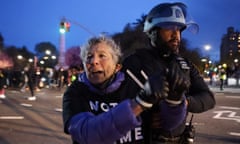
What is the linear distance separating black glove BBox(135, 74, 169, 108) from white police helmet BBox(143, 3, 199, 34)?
0.67 meters

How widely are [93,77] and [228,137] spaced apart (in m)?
6.39

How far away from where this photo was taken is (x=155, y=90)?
4.48 ft

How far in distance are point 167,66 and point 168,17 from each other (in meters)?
0.31

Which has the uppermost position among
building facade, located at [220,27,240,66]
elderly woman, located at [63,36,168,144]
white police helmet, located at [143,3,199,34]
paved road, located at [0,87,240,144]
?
building facade, located at [220,27,240,66]

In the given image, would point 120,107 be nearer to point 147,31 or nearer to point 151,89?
point 151,89

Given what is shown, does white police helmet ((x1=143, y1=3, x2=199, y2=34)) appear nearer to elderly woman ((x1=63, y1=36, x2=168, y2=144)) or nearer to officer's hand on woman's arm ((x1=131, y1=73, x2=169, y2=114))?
elderly woman ((x1=63, y1=36, x2=168, y2=144))

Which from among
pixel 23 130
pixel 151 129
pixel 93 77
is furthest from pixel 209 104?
pixel 23 130

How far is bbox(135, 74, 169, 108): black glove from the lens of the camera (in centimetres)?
137

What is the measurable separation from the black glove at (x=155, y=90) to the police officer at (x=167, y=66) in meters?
0.22

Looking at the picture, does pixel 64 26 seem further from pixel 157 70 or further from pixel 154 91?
pixel 154 91

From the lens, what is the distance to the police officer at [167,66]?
71.0 inches

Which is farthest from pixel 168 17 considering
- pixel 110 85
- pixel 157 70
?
pixel 110 85

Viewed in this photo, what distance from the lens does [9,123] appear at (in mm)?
9500

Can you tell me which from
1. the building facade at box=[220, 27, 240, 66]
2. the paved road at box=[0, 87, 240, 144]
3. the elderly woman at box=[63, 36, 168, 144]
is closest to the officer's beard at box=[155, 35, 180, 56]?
the elderly woman at box=[63, 36, 168, 144]
